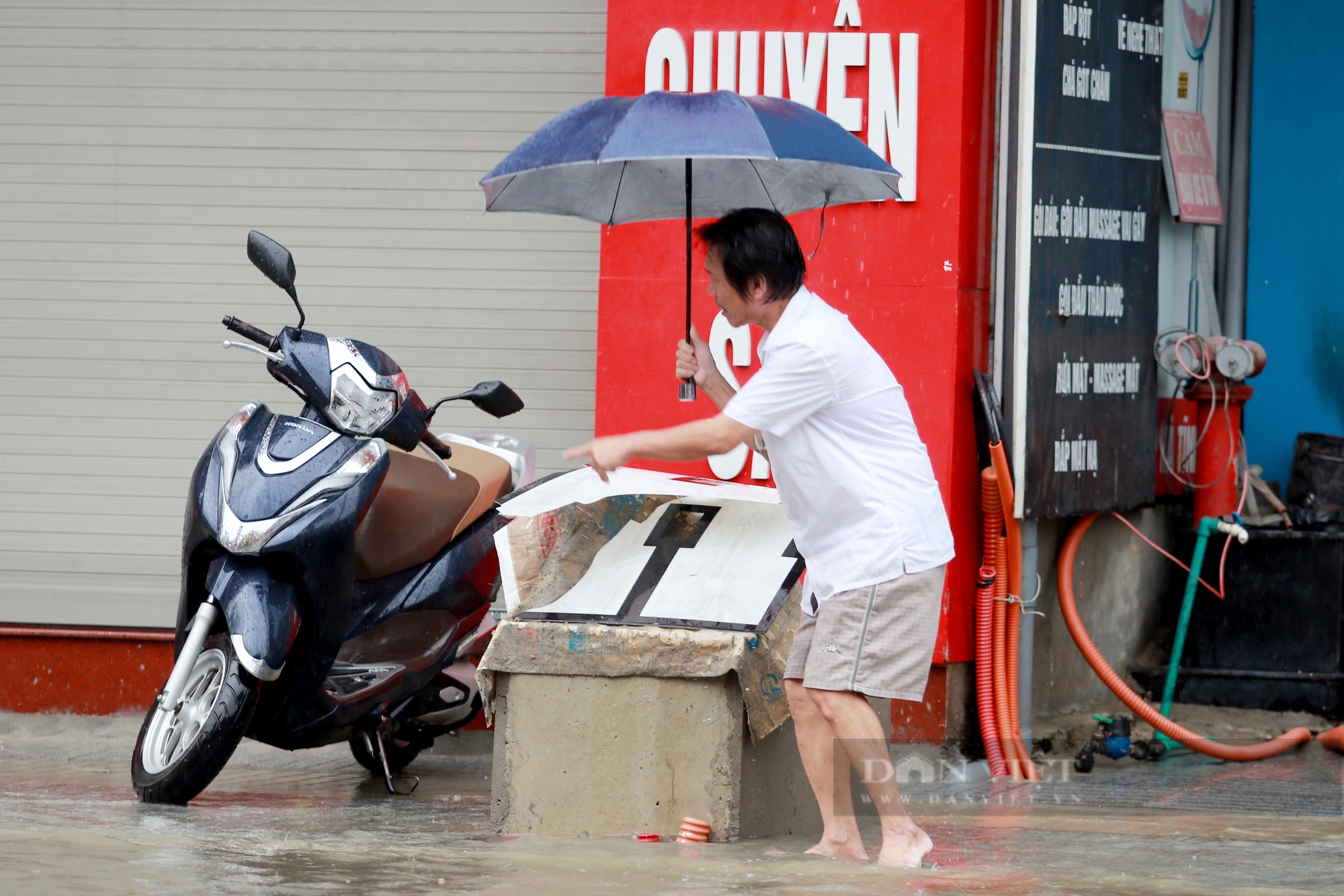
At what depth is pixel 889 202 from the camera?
20.3 feet

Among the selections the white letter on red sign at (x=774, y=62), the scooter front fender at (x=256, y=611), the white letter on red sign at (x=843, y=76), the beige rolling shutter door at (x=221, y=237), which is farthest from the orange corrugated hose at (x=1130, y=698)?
the scooter front fender at (x=256, y=611)

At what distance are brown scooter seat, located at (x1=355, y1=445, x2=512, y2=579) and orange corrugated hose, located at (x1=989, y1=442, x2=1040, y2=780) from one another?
6.75 ft

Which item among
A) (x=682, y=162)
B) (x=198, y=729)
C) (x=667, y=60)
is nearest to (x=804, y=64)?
(x=667, y=60)

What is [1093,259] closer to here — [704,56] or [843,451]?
[704,56]

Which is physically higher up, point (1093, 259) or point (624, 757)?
point (1093, 259)

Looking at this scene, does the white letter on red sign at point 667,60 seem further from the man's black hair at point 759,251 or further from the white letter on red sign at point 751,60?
the man's black hair at point 759,251

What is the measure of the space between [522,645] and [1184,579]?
176 inches

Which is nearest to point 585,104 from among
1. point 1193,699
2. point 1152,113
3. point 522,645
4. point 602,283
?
point 522,645

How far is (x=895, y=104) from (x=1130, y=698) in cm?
268

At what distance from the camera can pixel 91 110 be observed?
279 inches

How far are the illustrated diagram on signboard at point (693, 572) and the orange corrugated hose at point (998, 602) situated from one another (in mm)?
1780

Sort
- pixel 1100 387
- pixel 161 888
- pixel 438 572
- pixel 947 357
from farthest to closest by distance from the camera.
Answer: pixel 1100 387, pixel 947 357, pixel 438 572, pixel 161 888

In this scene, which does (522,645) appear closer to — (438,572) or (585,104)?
(438,572)

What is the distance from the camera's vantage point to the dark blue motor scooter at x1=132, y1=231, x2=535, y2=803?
14.9ft
